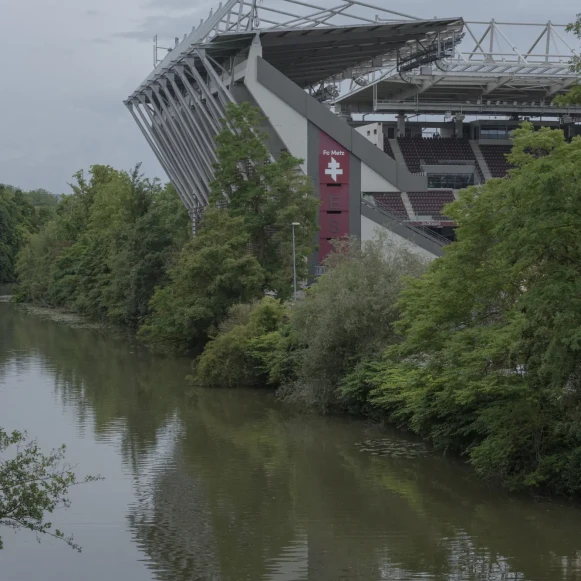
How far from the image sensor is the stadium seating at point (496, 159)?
231ft

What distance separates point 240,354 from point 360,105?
1646 inches

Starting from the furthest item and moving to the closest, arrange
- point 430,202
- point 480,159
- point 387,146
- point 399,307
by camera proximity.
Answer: point 387,146 → point 480,159 → point 430,202 → point 399,307

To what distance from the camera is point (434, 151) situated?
7238 cm

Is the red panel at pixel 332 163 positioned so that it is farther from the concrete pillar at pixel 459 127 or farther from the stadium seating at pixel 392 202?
the concrete pillar at pixel 459 127

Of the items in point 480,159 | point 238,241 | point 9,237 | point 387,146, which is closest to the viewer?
point 238,241

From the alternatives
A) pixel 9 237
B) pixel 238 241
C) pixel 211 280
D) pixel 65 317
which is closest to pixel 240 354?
pixel 211 280

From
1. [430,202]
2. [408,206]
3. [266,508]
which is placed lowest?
[266,508]

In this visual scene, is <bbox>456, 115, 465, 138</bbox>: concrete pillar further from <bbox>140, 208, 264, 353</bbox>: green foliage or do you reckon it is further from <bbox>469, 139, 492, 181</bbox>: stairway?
<bbox>140, 208, 264, 353</bbox>: green foliage

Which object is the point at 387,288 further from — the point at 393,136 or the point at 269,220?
the point at 393,136

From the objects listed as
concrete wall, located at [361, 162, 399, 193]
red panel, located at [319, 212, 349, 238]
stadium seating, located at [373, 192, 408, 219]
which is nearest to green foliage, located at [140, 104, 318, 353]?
red panel, located at [319, 212, 349, 238]

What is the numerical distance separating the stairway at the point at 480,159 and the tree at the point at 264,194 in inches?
957

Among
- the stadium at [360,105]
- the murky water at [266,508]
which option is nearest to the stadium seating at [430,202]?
the stadium at [360,105]

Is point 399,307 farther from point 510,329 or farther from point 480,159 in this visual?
point 480,159

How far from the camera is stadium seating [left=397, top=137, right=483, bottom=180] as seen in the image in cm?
7138
